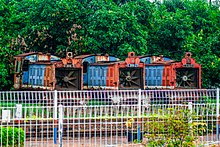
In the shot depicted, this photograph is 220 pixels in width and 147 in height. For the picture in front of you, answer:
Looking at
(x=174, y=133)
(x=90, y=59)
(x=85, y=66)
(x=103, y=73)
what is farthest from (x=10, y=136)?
(x=85, y=66)

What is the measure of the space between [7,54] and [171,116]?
1976 centimetres

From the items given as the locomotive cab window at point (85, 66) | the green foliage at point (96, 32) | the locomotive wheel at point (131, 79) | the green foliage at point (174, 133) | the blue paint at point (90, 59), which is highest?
the green foliage at point (96, 32)

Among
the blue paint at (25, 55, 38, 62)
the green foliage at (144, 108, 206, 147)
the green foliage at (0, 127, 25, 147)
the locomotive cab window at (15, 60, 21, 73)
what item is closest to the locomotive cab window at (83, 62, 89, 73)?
the blue paint at (25, 55, 38, 62)

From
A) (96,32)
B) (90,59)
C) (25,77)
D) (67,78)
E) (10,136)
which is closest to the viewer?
(10,136)

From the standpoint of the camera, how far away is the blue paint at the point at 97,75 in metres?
26.6

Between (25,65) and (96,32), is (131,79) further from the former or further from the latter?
(25,65)

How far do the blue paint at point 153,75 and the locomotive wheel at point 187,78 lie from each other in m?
0.86

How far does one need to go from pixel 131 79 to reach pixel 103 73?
1.35 m

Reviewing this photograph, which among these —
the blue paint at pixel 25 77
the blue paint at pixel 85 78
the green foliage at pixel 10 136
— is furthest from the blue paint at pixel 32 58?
the green foliage at pixel 10 136

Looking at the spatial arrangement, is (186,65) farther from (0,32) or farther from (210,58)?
(0,32)

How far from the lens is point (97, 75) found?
27.1 m

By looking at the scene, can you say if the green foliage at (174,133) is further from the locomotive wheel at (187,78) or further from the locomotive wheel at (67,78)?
the locomotive wheel at (187,78)

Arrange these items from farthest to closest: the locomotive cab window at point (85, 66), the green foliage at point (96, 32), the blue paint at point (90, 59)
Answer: the green foliage at point (96, 32) < the locomotive cab window at point (85, 66) < the blue paint at point (90, 59)

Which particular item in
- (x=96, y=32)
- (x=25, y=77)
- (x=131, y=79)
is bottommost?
(x=131, y=79)
